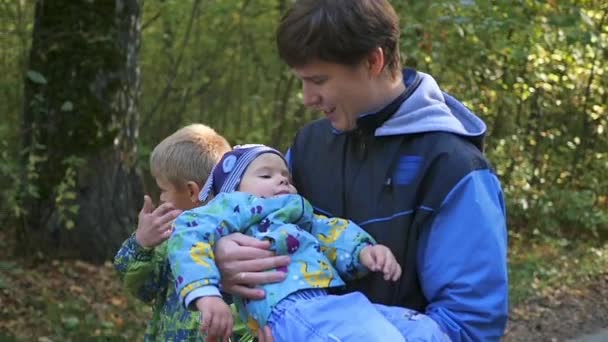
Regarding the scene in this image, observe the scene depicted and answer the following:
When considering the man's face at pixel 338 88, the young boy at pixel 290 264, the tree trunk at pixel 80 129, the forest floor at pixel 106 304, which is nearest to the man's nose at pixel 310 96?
the man's face at pixel 338 88

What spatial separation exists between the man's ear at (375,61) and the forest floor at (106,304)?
396 cm

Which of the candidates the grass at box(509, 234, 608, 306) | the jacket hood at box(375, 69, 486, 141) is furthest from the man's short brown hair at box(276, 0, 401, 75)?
the grass at box(509, 234, 608, 306)

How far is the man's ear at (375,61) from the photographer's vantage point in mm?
2779

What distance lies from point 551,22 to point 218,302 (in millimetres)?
5956

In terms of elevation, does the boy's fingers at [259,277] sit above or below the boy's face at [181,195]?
above

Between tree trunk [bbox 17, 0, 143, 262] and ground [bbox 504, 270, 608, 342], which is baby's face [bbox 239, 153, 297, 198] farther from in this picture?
ground [bbox 504, 270, 608, 342]

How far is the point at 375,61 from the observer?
9.18ft

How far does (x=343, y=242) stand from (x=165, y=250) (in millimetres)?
1134

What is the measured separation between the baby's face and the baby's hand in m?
0.44

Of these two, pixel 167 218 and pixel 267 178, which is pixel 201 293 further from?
pixel 167 218

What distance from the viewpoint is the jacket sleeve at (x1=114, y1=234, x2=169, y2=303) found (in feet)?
12.1

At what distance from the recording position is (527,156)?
36.2ft

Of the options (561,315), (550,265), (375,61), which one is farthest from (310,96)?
(550,265)

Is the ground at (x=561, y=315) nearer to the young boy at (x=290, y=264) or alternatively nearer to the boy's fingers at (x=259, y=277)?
the young boy at (x=290, y=264)
